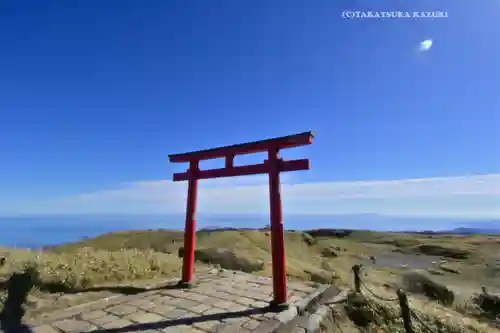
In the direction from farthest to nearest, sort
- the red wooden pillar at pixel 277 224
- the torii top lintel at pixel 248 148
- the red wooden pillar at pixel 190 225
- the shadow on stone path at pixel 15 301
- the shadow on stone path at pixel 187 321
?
the red wooden pillar at pixel 190 225, the red wooden pillar at pixel 277 224, the torii top lintel at pixel 248 148, the shadow on stone path at pixel 15 301, the shadow on stone path at pixel 187 321

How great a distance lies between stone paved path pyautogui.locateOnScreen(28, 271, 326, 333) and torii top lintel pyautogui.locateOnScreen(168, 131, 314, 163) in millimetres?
3453

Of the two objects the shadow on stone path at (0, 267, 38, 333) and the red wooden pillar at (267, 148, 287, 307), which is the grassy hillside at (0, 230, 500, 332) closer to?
the shadow on stone path at (0, 267, 38, 333)

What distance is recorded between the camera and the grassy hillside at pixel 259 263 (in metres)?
8.80

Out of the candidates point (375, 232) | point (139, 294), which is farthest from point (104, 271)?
point (375, 232)

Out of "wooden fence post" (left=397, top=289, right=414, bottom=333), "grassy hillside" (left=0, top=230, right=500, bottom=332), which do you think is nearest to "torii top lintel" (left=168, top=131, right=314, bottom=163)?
"grassy hillside" (left=0, top=230, right=500, bottom=332)

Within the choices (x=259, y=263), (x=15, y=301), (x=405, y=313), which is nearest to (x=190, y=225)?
(x=15, y=301)

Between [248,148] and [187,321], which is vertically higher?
[248,148]

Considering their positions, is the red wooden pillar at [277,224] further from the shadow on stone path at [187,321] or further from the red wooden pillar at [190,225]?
the red wooden pillar at [190,225]

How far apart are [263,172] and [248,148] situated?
2.43 ft

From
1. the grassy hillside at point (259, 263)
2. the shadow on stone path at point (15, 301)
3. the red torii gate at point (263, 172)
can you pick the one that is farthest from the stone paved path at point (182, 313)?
the grassy hillside at point (259, 263)

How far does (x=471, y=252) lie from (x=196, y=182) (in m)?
35.7

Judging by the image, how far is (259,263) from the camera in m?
15.2

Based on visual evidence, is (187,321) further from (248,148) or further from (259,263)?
(259,263)

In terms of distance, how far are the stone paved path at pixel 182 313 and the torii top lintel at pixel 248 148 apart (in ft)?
11.3
